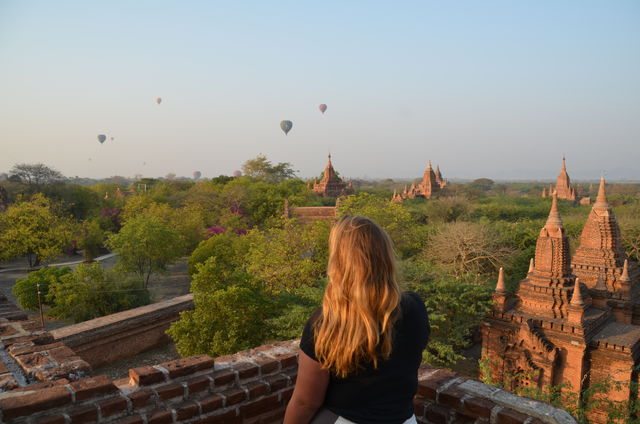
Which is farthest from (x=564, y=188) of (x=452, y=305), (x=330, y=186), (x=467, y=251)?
(x=452, y=305)

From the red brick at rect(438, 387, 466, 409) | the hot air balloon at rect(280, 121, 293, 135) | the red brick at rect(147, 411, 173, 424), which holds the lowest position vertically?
the red brick at rect(438, 387, 466, 409)

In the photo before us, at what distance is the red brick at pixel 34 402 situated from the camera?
1973mm

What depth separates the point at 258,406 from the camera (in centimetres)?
271

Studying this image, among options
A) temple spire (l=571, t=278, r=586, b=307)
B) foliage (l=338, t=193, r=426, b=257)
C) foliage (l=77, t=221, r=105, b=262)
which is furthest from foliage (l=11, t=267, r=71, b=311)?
temple spire (l=571, t=278, r=586, b=307)

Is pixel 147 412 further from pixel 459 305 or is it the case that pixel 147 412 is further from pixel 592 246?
pixel 592 246

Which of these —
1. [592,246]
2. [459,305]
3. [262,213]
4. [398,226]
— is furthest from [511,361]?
[262,213]

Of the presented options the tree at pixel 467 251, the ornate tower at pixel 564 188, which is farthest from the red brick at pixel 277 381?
the ornate tower at pixel 564 188

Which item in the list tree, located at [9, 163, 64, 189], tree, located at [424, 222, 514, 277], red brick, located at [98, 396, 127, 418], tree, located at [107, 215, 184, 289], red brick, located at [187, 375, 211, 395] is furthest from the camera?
tree, located at [9, 163, 64, 189]

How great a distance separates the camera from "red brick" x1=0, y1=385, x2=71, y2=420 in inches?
77.7

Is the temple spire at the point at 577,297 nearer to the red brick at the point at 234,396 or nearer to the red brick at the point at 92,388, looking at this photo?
the red brick at the point at 234,396

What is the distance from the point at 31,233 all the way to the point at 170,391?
2295 cm

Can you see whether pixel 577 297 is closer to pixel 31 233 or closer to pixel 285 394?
pixel 285 394

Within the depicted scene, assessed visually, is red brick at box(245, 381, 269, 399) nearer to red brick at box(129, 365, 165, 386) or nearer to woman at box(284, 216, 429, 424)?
red brick at box(129, 365, 165, 386)

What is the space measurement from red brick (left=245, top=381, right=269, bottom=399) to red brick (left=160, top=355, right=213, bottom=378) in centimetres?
28
